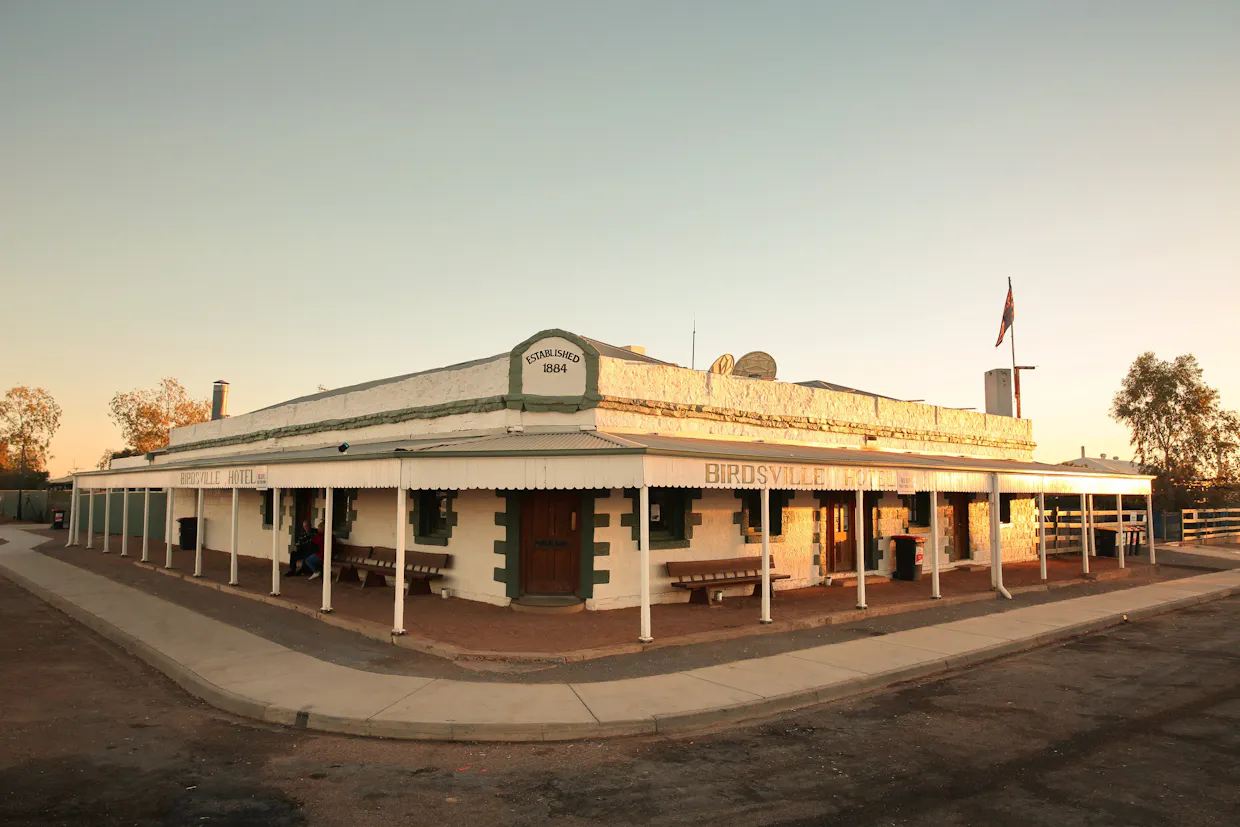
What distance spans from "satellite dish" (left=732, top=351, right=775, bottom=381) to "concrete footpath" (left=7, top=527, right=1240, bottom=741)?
28.1ft

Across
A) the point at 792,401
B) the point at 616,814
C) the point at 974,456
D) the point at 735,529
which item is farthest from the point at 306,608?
the point at 974,456

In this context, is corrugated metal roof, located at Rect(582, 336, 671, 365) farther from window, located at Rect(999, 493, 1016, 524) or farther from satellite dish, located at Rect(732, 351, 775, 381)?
window, located at Rect(999, 493, 1016, 524)

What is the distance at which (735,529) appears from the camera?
1516cm

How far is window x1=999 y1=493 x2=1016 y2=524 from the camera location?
23275mm

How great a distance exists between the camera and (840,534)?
59.5ft

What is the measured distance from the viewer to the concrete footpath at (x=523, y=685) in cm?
727

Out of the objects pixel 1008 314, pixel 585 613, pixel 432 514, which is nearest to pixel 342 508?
pixel 432 514

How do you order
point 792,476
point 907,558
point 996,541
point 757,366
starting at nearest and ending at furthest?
1. point 792,476
2. point 996,541
3. point 907,558
4. point 757,366

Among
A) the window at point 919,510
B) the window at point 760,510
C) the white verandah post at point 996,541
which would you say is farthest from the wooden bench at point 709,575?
the window at point 919,510

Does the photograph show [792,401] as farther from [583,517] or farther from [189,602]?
[189,602]

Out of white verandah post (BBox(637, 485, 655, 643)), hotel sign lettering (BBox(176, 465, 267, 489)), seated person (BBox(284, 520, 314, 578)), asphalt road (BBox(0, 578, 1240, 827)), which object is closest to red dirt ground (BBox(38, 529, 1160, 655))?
white verandah post (BBox(637, 485, 655, 643))

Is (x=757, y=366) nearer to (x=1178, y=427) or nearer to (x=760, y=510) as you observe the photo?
(x=760, y=510)

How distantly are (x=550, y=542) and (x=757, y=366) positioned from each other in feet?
30.3

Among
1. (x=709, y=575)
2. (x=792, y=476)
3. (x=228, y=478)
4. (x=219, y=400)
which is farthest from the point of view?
(x=219, y=400)
